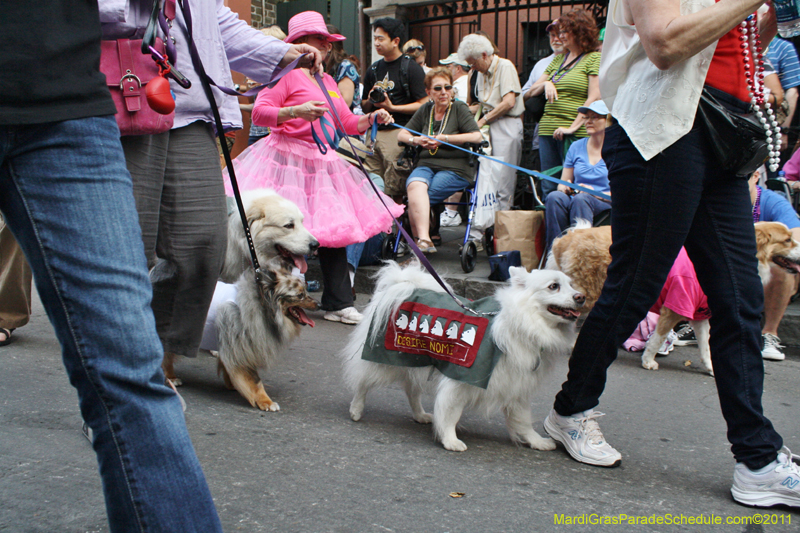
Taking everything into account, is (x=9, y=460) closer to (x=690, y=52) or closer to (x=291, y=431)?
(x=291, y=431)

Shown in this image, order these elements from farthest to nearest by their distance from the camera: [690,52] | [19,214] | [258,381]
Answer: [258,381] < [690,52] < [19,214]

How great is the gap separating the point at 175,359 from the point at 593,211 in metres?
3.78

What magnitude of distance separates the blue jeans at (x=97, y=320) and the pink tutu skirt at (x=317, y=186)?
355 cm

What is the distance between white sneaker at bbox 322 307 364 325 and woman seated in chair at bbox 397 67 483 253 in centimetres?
133

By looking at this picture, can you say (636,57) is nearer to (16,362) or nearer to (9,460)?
(9,460)

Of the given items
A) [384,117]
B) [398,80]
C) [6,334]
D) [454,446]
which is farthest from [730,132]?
[398,80]

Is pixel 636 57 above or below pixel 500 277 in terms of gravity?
above

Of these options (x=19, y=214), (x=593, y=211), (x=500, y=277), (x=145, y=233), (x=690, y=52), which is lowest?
(x=500, y=277)

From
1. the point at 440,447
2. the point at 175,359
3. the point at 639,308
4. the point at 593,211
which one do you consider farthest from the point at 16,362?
the point at 593,211

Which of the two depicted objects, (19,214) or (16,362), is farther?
(16,362)

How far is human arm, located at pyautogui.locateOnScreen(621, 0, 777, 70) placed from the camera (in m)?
2.07

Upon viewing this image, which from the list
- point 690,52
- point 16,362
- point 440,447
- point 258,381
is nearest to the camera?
point 690,52

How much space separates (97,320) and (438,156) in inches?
223

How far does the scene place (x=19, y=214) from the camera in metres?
1.31
